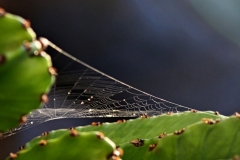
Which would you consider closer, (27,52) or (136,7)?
(27,52)

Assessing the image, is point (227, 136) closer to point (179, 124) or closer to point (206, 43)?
point (179, 124)

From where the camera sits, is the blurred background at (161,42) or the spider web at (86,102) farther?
the blurred background at (161,42)

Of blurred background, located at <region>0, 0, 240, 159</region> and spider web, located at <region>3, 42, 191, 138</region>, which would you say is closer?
spider web, located at <region>3, 42, 191, 138</region>

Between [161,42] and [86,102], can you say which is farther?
[161,42]

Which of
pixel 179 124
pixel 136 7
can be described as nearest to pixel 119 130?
pixel 179 124

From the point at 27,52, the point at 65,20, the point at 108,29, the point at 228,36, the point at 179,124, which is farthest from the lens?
the point at 228,36

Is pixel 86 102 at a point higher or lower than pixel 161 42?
lower

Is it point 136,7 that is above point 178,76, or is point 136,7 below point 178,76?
above

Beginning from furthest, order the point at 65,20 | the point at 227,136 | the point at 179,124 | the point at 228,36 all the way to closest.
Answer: the point at 228,36 → the point at 65,20 → the point at 179,124 → the point at 227,136
